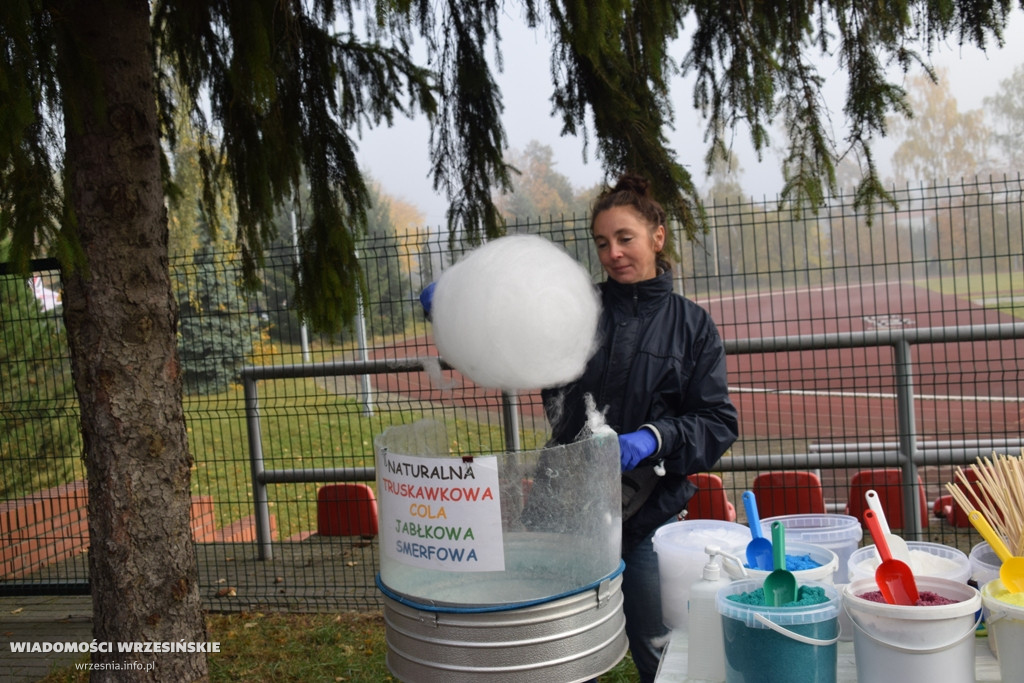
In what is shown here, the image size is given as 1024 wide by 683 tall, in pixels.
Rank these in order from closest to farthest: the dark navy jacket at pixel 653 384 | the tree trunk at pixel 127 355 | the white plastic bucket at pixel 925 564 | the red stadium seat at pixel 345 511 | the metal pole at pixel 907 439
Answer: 1. the white plastic bucket at pixel 925 564
2. the dark navy jacket at pixel 653 384
3. the tree trunk at pixel 127 355
4. the metal pole at pixel 907 439
5. the red stadium seat at pixel 345 511

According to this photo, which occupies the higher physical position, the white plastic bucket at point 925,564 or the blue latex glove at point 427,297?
the blue latex glove at point 427,297

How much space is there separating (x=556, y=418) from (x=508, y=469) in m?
0.63

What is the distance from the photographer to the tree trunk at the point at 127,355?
104 inches

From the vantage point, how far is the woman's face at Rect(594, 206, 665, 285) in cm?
214

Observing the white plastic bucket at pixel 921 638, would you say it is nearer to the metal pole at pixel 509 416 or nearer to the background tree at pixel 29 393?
the metal pole at pixel 509 416

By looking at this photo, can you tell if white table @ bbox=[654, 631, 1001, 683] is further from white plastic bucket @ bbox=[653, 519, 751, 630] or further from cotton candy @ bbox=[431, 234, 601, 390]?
cotton candy @ bbox=[431, 234, 601, 390]

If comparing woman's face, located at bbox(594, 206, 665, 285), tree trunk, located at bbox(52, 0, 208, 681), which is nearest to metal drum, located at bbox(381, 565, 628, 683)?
woman's face, located at bbox(594, 206, 665, 285)

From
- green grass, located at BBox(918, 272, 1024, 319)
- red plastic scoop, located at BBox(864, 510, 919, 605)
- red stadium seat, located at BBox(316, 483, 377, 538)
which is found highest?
green grass, located at BBox(918, 272, 1024, 319)

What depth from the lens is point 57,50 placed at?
7.81 feet

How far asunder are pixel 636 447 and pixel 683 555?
268 millimetres

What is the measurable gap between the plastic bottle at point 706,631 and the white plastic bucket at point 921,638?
0.91 feet

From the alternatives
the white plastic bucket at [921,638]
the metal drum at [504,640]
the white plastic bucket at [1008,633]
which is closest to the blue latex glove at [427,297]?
the metal drum at [504,640]

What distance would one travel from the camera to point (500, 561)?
1.54 meters

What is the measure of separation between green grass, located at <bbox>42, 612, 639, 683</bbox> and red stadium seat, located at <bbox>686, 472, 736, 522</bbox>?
132 cm
